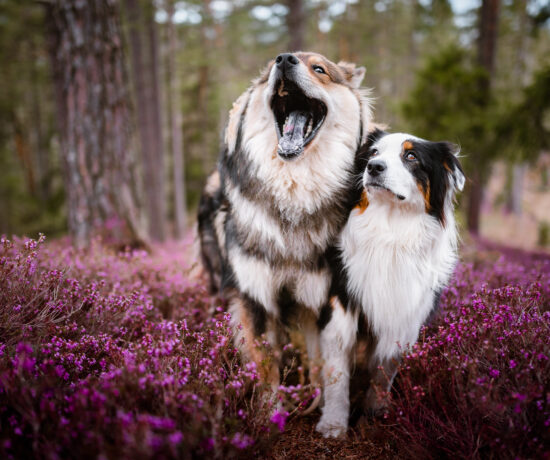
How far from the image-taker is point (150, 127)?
9.27 metres

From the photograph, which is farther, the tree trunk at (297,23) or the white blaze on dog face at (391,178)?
the tree trunk at (297,23)

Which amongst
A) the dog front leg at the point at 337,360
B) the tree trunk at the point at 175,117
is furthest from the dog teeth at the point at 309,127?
the tree trunk at the point at 175,117

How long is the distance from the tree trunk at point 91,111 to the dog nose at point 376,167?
11.3 feet

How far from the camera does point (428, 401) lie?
202cm

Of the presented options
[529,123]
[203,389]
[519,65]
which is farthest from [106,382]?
[519,65]

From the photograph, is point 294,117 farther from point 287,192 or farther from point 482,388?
point 482,388

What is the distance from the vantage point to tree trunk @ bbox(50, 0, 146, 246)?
167 inches

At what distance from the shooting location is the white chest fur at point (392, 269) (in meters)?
2.39

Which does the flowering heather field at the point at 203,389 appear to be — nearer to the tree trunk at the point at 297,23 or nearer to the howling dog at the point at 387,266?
the howling dog at the point at 387,266

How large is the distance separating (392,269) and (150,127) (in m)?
8.41

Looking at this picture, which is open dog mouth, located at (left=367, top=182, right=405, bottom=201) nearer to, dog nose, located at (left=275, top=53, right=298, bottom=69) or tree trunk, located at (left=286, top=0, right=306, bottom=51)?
dog nose, located at (left=275, top=53, right=298, bottom=69)

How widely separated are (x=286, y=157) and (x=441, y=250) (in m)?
1.23

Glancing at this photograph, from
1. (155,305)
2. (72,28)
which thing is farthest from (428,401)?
(72,28)

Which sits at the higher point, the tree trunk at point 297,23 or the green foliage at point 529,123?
the tree trunk at point 297,23
